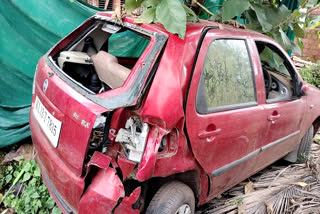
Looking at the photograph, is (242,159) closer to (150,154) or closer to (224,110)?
(224,110)

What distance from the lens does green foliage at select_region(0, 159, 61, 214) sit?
2548 millimetres

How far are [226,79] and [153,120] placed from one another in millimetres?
816

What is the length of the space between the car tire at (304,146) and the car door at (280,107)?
293 mm

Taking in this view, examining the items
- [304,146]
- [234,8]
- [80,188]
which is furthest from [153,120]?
[304,146]

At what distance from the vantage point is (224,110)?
2.17 meters

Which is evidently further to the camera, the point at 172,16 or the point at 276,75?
the point at 276,75

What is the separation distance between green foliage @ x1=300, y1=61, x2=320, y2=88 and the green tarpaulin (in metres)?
6.04

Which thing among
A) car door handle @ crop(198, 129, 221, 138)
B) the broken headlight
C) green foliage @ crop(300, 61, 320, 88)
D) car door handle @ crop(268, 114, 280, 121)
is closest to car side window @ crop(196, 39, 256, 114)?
car door handle @ crop(198, 129, 221, 138)

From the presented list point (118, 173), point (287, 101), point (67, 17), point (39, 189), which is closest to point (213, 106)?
point (118, 173)

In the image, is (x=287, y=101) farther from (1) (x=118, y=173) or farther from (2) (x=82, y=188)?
(2) (x=82, y=188)

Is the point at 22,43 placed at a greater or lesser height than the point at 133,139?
lesser

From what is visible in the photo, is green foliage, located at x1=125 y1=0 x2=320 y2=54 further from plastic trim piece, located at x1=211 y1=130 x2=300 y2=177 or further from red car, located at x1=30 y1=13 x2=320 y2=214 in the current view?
plastic trim piece, located at x1=211 y1=130 x2=300 y2=177

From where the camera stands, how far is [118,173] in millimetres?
1771

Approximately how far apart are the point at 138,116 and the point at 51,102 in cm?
69
